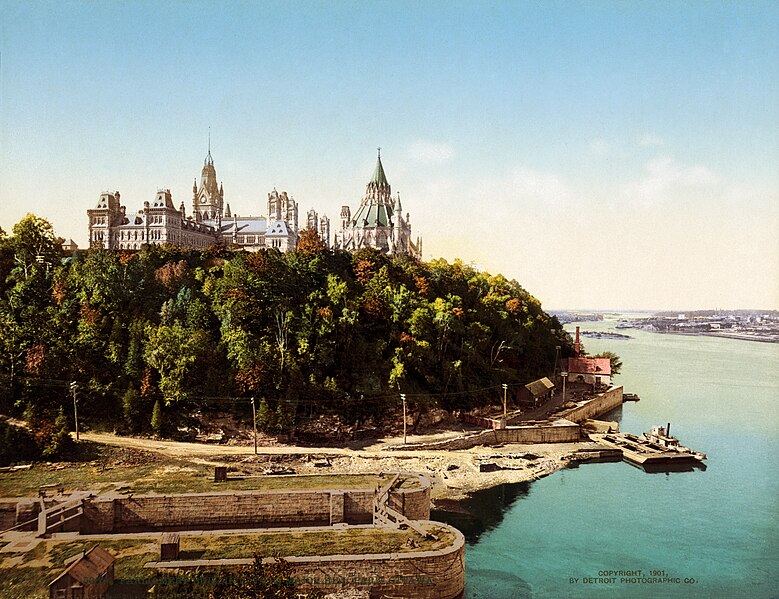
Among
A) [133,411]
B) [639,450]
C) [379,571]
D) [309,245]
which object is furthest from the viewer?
[309,245]

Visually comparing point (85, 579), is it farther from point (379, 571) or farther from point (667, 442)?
point (667, 442)

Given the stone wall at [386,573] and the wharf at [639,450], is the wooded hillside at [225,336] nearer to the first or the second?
the wharf at [639,450]

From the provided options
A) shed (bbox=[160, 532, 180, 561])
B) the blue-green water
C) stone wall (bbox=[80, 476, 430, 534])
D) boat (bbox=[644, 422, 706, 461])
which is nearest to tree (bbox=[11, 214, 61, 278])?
stone wall (bbox=[80, 476, 430, 534])

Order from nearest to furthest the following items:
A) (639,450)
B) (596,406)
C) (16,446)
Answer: (16,446) < (639,450) < (596,406)

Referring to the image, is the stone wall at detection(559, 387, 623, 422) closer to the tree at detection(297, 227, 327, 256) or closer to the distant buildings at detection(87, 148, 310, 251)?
the tree at detection(297, 227, 327, 256)

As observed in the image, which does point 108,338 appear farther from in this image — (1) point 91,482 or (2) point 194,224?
(2) point 194,224

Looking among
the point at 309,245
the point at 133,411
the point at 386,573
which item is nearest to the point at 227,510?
the point at 386,573

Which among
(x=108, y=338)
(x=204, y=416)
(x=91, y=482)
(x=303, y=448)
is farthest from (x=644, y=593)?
(x=108, y=338)

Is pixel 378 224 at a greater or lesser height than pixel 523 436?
greater
